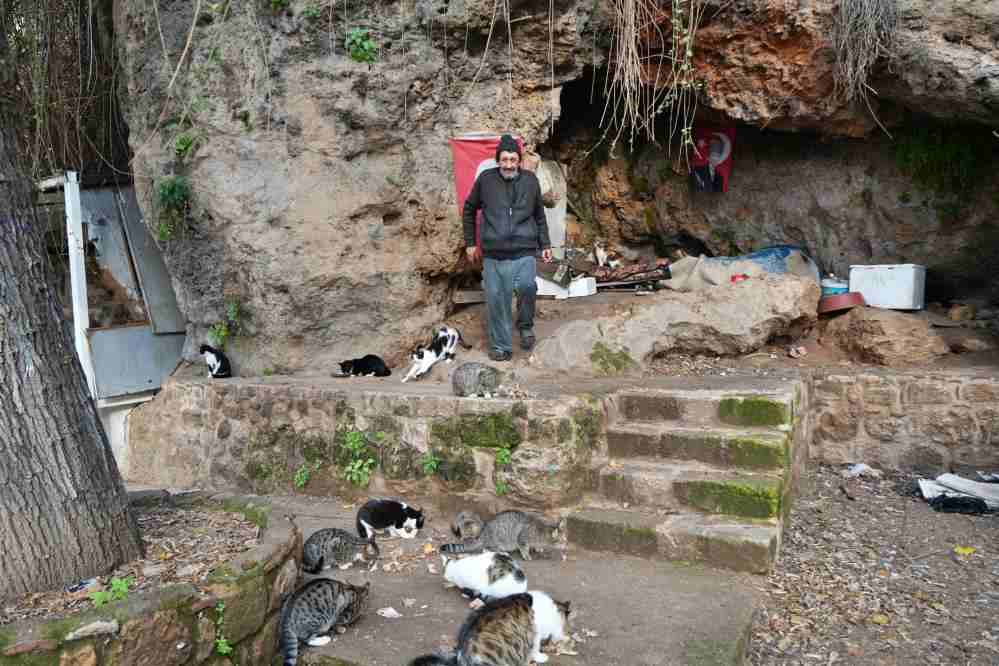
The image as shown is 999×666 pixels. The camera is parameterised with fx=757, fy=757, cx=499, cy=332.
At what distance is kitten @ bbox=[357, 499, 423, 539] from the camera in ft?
15.7

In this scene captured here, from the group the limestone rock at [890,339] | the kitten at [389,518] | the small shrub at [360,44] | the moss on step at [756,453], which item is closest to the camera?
the moss on step at [756,453]

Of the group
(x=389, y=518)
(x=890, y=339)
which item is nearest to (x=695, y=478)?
(x=389, y=518)

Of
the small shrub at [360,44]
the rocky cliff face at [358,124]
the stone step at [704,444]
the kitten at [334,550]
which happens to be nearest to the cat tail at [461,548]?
the kitten at [334,550]

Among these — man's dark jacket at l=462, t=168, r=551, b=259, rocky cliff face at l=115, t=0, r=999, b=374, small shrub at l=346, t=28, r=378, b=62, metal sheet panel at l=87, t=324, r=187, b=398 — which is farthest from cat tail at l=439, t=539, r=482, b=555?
metal sheet panel at l=87, t=324, r=187, b=398

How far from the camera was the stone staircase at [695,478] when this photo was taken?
14.2ft

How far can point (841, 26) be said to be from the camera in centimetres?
612

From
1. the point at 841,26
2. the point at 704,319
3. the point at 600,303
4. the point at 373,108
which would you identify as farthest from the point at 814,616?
the point at 373,108

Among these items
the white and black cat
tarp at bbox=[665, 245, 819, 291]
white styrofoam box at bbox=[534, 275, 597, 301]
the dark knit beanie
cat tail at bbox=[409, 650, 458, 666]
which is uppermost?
the dark knit beanie

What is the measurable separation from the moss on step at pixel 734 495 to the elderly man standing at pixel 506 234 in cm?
221

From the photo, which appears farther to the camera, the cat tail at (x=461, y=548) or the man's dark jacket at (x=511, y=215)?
the man's dark jacket at (x=511, y=215)

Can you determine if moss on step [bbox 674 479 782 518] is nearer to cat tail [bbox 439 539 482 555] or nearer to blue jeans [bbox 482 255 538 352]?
cat tail [bbox 439 539 482 555]

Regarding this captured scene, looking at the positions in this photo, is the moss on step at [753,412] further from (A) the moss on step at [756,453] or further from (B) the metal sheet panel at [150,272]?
(B) the metal sheet panel at [150,272]

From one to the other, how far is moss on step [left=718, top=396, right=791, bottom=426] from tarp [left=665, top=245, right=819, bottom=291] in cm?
258

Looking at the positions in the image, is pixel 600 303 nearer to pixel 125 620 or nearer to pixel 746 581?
pixel 746 581
